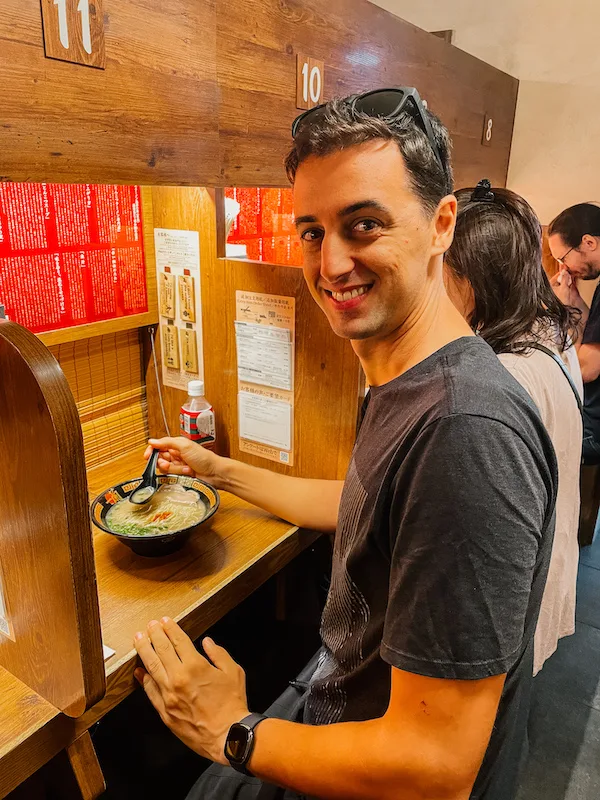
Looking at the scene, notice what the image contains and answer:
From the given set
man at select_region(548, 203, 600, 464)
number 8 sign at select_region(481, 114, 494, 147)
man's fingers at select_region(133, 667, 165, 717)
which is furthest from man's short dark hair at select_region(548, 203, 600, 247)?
man's fingers at select_region(133, 667, 165, 717)

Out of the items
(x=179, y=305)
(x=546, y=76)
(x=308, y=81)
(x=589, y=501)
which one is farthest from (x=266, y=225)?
(x=589, y=501)

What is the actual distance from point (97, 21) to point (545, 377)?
116 cm

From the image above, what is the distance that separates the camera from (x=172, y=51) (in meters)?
1.18

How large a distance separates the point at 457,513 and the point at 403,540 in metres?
0.09

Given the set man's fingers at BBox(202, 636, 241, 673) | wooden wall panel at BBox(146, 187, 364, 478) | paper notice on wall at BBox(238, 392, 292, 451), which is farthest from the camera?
paper notice on wall at BBox(238, 392, 292, 451)

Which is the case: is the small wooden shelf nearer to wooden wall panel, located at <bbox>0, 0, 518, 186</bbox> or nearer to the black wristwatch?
wooden wall panel, located at <bbox>0, 0, 518, 186</bbox>

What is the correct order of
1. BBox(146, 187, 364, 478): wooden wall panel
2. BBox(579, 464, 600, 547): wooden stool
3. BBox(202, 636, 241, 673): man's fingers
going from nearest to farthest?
BBox(202, 636, 241, 673): man's fingers
BBox(146, 187, 364, 478): wooden wall panel
BBox(579, 464, 600, 547): wooden stool

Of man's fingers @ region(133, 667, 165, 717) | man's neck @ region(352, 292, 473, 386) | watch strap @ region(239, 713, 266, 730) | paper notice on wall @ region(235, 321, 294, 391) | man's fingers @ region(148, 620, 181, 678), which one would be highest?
man's neck @ region(352, 292, 473, 386)

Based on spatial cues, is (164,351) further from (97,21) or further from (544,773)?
(544,773)

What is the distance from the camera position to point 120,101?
A: 1.11m

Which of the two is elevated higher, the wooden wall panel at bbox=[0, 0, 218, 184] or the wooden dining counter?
the wooden wall panel at bbox=[0, 0, 218, 184]

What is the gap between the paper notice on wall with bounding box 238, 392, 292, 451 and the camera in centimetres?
171

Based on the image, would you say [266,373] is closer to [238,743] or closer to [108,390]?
[108,390]

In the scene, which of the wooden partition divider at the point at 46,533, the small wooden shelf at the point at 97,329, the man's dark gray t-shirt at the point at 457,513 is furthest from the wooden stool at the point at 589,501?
the wooden partition divider at the point at 46,533
